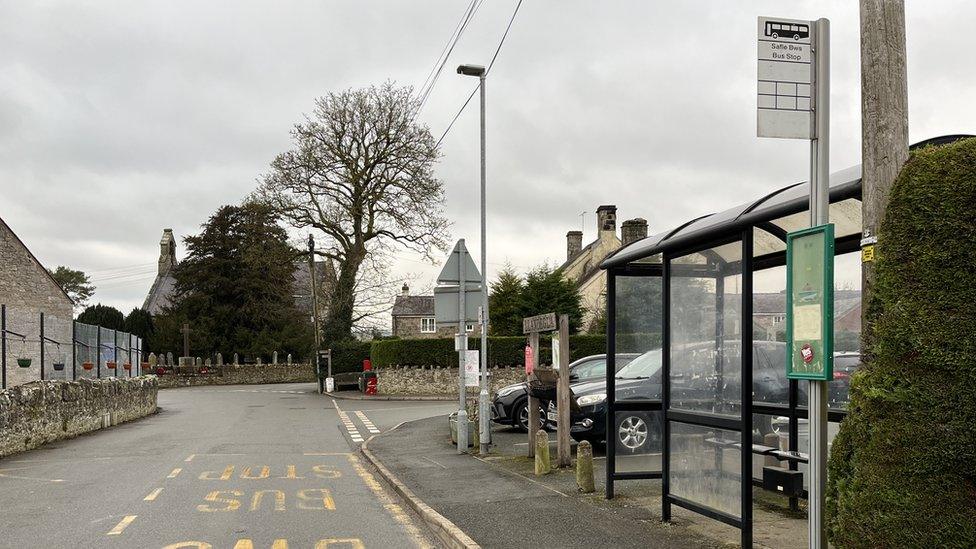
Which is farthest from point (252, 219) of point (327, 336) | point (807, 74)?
point (807, 74)

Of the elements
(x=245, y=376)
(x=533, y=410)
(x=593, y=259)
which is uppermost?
(x=593, y=259)

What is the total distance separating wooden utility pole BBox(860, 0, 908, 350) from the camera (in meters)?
5.73

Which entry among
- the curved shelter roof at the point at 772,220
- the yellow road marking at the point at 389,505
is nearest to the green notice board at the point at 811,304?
the curved shelter roof at the point at 772,220

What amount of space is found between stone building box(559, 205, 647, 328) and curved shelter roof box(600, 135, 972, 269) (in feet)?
140

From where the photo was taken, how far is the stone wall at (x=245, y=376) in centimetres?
6072

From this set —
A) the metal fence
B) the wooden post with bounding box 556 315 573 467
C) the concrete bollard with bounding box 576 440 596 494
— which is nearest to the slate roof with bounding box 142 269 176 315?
the metal fence

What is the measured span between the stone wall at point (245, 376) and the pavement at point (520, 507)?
48.1m

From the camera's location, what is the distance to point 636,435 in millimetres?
10594

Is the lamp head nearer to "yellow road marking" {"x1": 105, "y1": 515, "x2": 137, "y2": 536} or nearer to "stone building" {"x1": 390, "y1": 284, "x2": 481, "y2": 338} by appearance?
"yellow road marking" {"x1": 105, "y1": 515, "x2": 137, "y2": 536}

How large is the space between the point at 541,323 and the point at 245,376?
54.5 meters

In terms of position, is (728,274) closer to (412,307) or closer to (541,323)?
(541,323)

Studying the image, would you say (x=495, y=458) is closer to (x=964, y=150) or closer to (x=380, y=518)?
(x=380, y=518)

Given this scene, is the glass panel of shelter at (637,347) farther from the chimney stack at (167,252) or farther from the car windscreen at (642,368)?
the chimney stack at (167,252)

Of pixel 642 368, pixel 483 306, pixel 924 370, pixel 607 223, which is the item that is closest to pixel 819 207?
pixel 924 370
